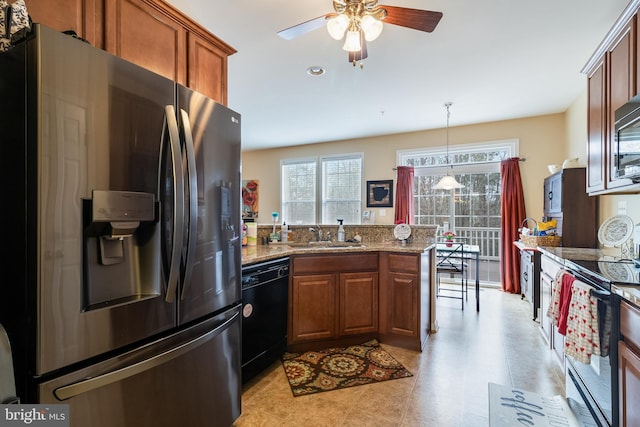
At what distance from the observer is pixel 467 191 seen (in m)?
5.30

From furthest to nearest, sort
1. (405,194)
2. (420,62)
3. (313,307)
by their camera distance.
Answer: (405,194) → (420,62) → (313,307)

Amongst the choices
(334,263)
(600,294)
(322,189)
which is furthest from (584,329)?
(322,189)

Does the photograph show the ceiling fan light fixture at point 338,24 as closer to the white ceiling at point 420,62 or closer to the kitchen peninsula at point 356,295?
the white ceiling at point 420,62

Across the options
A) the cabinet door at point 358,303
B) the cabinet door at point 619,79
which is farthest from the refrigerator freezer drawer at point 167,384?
the cabinet door at point 619,79

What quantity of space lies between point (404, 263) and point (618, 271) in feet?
4.58

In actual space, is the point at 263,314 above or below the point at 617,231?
below

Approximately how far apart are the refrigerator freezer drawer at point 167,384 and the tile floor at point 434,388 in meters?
0.44

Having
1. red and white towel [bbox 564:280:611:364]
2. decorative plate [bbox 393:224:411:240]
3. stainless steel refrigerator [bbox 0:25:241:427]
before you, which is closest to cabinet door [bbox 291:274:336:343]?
decorative plate [bbox 393:224:411:240]

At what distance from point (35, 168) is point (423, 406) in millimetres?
2261

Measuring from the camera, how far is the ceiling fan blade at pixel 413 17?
172cm

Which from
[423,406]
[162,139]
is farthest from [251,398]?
[162,139]

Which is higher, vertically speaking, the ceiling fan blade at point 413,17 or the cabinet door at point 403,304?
the ceiling fan blade at point 413,17

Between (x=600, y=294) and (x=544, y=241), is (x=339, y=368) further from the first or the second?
(x=544, y=241)

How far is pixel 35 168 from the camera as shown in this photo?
0.91 meters
